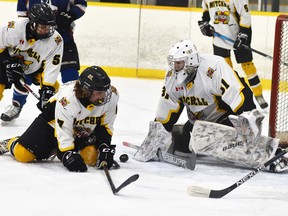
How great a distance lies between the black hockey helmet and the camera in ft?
15.3

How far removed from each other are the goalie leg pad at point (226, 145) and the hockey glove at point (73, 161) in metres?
0.62

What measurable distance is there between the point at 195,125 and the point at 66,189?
2.99ft

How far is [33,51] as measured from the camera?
4.95 metres

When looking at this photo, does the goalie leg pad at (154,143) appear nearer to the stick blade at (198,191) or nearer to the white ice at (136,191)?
the white ice at (136,191)

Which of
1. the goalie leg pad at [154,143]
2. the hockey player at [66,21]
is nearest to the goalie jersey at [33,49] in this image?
the hockey player at [66,21]

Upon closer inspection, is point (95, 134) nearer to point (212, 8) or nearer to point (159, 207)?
point (159, 207)

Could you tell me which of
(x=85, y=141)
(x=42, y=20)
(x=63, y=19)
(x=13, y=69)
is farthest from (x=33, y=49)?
(x=85, y=141)

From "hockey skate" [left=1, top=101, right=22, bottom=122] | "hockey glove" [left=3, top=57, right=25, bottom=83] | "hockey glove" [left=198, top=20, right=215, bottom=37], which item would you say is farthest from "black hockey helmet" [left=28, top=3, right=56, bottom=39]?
"hockey glove" [left=198, top=20, right=215, bottom=37]

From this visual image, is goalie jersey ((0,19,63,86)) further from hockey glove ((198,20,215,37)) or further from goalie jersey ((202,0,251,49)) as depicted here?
goalie jersey ((202,0,251,49))

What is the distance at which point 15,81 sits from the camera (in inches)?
199

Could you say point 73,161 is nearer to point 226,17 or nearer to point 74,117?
point 74,117

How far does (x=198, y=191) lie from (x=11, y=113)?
2253 millimetres

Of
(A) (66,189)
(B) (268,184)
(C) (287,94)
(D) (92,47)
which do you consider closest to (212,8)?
(C) (287,94)

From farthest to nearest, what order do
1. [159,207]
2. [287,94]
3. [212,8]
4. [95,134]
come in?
[212,8], [287,94], [95,134], [159,207]
